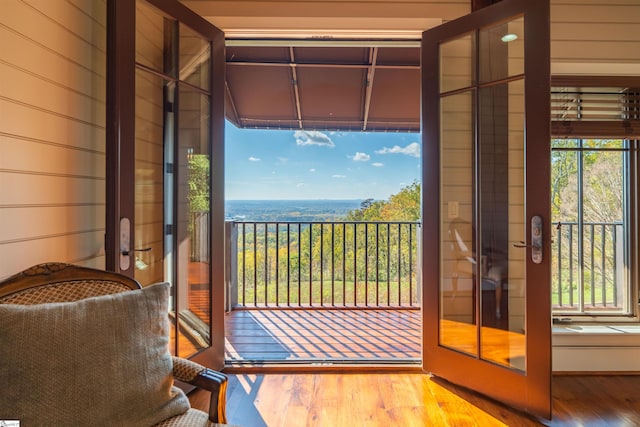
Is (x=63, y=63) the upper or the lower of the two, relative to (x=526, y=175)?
upper

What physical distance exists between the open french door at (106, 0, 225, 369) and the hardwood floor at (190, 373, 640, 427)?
0.43 m

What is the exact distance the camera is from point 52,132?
162 centimetres

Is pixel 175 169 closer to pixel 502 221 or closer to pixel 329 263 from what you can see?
pixel 502 221

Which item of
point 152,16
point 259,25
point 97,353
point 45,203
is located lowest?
point 97,353

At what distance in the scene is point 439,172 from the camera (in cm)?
233

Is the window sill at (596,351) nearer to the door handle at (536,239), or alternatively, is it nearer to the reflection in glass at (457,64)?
the door handle at (536,239)

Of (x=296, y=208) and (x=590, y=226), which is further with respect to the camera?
(x=296, y=208)

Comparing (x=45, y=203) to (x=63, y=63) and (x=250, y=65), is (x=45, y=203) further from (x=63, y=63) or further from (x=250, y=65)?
(x=250, y=65)

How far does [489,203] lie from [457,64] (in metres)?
0.93

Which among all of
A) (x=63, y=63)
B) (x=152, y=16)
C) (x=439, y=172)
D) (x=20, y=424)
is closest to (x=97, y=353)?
(x=20, y=424)

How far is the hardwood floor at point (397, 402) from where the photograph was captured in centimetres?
191

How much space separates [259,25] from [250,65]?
1.30 meters

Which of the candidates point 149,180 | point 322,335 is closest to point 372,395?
point 322,335

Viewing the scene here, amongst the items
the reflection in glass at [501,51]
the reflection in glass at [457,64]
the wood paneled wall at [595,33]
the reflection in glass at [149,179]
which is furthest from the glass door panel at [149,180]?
the wood paneled wall at [595,33]
